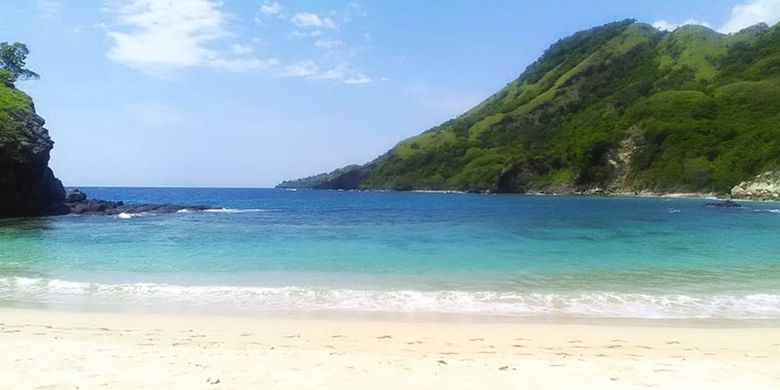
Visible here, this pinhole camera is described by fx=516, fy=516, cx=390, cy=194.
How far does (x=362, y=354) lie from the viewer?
30.5ft

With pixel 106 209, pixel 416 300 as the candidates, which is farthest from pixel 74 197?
pixel 416 300

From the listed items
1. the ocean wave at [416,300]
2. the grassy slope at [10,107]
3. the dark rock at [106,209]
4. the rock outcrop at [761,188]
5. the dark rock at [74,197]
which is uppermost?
the grassy slope at [10,107]

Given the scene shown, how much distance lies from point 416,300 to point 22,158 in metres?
49.4

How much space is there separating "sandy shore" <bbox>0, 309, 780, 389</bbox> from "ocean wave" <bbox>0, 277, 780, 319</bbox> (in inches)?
57.0

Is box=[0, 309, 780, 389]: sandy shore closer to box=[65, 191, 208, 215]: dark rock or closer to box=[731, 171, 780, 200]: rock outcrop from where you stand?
box=[65, 191, 208, 215]: dark rock

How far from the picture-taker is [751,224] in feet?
133

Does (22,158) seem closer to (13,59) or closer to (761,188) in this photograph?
(13,59)

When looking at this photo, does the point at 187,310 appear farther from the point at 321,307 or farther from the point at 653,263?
the point at 653,263

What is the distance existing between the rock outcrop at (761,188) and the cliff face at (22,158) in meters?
102

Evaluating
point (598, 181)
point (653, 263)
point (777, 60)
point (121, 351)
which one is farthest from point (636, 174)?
point (121, 351)

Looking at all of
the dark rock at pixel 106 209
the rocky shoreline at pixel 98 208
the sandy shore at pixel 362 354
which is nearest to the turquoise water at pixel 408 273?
the sandy shore at pixel 362 354

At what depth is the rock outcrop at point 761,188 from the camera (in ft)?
279

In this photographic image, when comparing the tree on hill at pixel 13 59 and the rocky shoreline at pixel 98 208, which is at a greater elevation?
the tree on hill at pixel 13 59

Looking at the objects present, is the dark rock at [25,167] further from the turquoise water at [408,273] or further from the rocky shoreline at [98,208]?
the turquoise water at [408,273]
